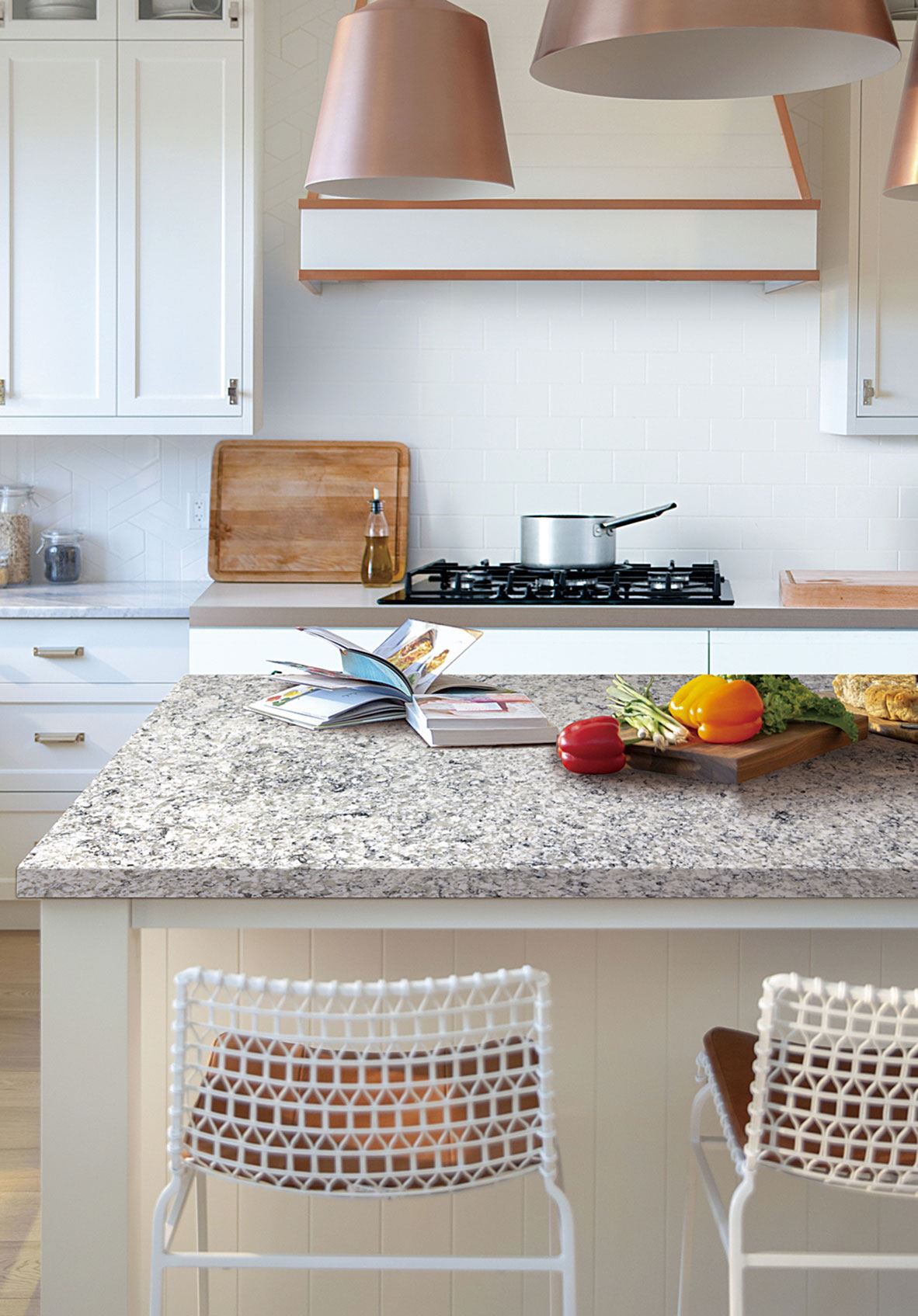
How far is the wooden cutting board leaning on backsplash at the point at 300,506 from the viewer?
4391 millimetres

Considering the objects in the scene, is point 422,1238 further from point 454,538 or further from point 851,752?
point 454,538

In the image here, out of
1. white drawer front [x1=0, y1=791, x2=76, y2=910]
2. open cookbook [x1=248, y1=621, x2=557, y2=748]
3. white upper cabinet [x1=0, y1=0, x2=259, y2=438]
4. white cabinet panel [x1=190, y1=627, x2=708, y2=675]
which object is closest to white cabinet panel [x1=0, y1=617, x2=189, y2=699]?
white cabinet panel [x1=190, y1=627, x2=708, y2=675]

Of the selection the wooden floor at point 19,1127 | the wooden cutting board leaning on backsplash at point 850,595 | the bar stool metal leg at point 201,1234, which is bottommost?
the wooden floor at point 19,1127

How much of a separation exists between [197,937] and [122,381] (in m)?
2.51

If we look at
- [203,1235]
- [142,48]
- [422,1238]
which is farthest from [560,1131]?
[142,48]

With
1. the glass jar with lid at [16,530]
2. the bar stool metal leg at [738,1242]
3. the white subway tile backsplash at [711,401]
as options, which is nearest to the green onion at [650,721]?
the bar stool metal leg at [738,1242]

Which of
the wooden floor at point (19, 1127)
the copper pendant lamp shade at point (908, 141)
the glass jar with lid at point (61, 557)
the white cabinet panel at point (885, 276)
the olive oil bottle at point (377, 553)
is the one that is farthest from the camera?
the glass jar with lid at point (61, 557)

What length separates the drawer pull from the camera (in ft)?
12.7

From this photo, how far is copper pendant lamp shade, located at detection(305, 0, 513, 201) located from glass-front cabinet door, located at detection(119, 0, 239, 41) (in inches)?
92.7

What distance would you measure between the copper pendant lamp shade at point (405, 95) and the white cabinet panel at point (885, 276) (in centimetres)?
253

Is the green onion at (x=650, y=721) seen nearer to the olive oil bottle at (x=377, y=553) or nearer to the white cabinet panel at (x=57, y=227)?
the olive oil bottle at (x=377, y=553)

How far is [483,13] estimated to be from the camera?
12.5ft

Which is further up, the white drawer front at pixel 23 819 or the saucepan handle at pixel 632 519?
the saucepan handle at pixel 632 519

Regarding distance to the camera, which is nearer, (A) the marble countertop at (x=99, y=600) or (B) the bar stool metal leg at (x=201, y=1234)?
(B) the bar stool metal leg at (x=201, y=1234)
